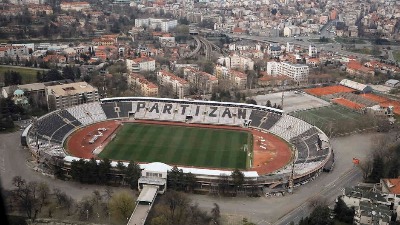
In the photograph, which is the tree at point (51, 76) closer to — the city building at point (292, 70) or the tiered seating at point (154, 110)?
the tiered seating at point (154, 110)

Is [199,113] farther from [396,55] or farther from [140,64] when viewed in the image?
[396,55]

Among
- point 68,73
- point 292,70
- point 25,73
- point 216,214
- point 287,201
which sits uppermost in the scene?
point 68,73

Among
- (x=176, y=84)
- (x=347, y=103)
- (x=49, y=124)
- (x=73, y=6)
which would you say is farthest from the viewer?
(x=73, y=6)

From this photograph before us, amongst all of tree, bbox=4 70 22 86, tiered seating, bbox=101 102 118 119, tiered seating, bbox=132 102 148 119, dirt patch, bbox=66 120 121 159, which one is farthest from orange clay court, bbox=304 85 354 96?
tree, bbox=4 70 22 86

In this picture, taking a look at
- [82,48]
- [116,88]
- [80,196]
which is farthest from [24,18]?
[80,196]

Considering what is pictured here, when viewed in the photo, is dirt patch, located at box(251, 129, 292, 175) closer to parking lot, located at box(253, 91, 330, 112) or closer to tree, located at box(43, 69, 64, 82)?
parking lot, located at box(253, 91, 330, 112)

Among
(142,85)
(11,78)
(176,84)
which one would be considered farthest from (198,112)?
(11,78)

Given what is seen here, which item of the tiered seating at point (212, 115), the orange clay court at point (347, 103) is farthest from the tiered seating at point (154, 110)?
the orange clay court at point (347, 103)

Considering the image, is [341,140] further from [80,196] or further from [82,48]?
[82,48]
